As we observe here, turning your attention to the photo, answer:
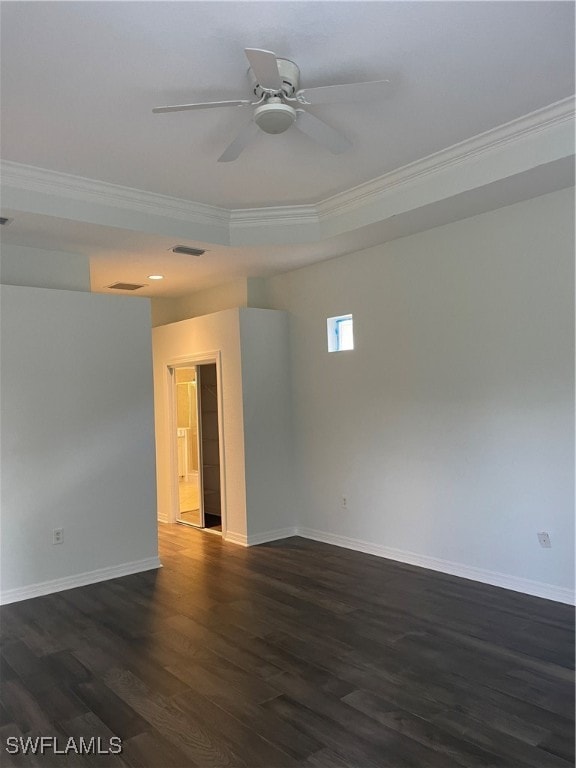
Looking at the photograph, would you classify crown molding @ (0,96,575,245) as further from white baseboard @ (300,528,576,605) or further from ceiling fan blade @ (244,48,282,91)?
white baseboard @ (300,528,576,605)

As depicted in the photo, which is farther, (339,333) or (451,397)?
(339,333)

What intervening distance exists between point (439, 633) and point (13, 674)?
241 cm

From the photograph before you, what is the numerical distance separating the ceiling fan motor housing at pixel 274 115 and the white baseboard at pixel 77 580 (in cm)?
365

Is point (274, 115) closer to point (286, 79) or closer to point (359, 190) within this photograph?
point (286, 79)

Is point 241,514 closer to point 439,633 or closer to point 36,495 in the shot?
point 36,495

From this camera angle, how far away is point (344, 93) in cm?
277

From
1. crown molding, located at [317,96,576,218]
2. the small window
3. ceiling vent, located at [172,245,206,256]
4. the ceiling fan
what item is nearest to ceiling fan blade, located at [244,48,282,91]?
the ceiling fan

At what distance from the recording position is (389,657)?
325 centimetres

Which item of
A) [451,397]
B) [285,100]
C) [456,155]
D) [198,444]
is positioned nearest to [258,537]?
[198,444]

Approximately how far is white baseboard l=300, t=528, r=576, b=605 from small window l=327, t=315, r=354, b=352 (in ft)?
5.95

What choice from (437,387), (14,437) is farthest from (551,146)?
(14,437)

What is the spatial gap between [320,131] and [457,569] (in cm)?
336

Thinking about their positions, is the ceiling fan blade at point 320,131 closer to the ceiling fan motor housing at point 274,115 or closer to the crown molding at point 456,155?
the ceiling fan motor housing at point 274,115

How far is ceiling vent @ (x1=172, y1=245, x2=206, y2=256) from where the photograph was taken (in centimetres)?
512
